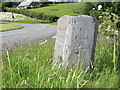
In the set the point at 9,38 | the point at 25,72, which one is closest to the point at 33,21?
the point at 9,38

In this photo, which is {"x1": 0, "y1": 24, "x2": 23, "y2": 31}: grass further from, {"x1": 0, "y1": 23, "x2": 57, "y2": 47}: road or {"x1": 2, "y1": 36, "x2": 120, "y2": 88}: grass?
{"x1": 2, "y1": 36, "x2": 120, "y2": 88}: grass

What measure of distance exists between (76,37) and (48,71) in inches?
29.9

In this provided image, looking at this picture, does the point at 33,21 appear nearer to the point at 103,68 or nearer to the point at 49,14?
the point at 49,14

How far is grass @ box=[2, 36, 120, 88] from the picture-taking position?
8.54ft

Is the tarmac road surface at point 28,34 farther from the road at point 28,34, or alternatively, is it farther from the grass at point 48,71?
the grass at point 48,71

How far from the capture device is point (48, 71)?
293 cm

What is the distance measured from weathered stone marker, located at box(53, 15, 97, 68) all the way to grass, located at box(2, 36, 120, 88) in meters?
0.21

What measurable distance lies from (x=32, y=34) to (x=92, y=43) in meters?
1.04

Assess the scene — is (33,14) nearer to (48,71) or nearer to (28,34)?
(28,34)

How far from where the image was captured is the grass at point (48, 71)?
2.60 m

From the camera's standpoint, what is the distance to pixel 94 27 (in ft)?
11.1

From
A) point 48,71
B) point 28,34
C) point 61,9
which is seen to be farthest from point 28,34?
point 48,71

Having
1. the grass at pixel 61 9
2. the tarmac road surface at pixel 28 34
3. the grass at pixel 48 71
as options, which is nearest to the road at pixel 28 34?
the tarmac road surface at pixel 28 34

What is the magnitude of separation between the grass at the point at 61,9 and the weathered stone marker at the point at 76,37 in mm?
200
